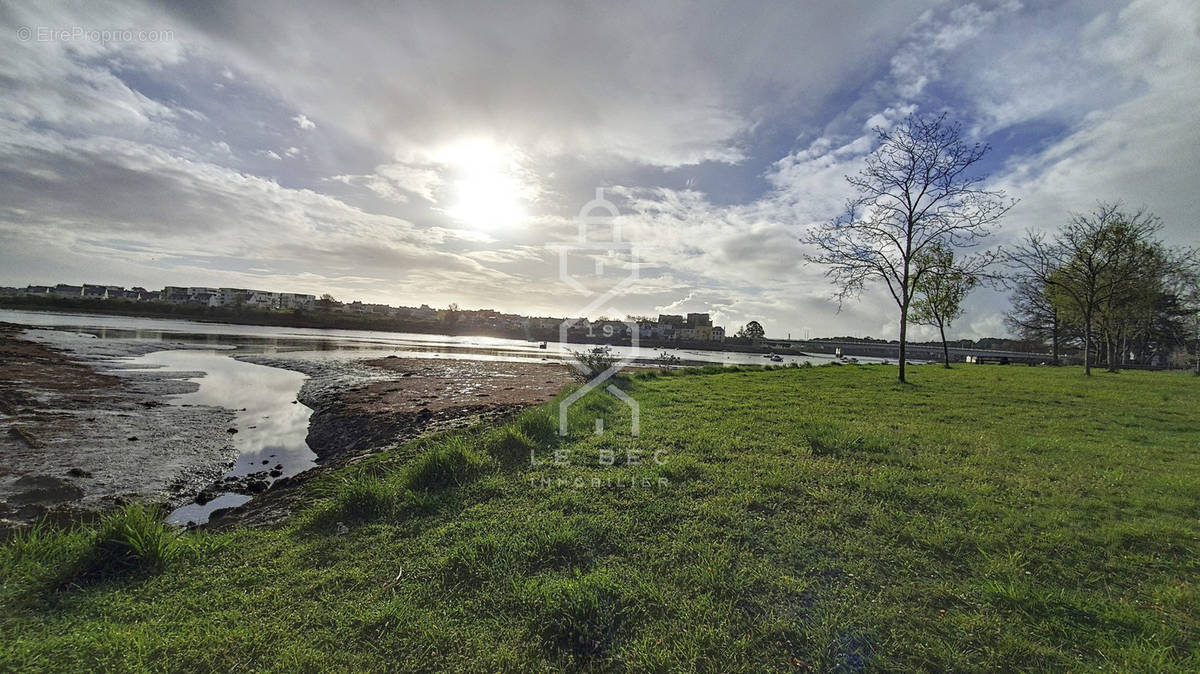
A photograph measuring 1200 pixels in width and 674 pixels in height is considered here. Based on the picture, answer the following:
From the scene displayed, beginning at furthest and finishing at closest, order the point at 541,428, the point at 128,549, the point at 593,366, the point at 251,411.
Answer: the point at 593,366
the point at 251,411
the point at 541,428
the point at 128,549

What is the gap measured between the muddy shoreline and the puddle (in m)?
0.30

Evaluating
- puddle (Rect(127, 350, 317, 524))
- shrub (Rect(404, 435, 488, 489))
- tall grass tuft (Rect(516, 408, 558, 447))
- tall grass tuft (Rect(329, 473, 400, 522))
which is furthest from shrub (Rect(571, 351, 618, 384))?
tall grass tuft (Rect(329, 473, 400, 522))

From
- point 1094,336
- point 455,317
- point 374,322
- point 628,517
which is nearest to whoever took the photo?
point 628,517

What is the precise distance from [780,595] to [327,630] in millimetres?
3483

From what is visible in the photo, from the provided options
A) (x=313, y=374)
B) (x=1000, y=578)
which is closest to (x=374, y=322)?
(x=313, y=374)

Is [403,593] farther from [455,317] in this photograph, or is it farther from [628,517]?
[455,317]

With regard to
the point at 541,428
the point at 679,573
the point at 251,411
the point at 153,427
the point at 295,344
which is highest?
the point at 295,344

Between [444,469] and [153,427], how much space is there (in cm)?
1035

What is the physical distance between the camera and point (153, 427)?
11117 millimetres

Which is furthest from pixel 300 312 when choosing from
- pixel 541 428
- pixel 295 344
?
pixel 541 428

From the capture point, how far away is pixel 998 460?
22.1 ft

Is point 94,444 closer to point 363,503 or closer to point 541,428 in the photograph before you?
point 363,503

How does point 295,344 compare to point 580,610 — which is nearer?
point 580,610

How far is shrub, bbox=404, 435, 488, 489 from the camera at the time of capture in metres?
6.27
